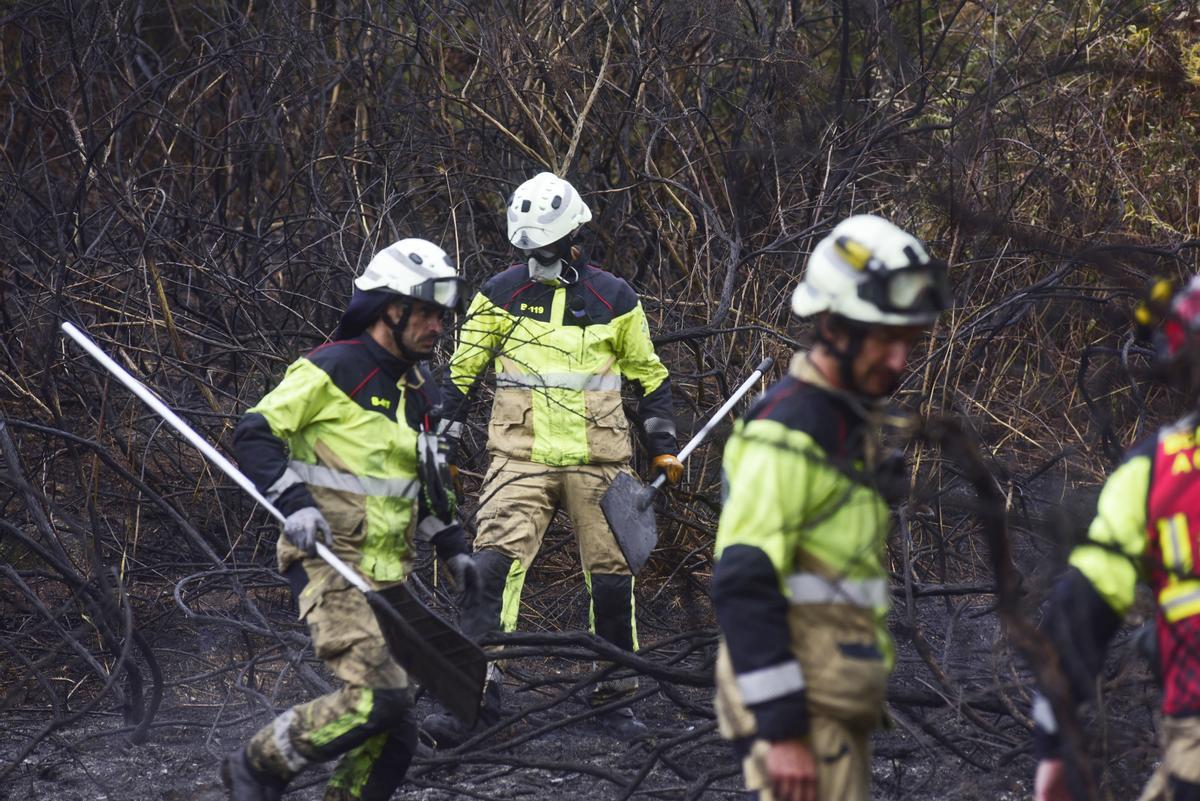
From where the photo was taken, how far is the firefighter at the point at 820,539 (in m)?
2.60

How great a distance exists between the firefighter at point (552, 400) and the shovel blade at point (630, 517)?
0.09 metres

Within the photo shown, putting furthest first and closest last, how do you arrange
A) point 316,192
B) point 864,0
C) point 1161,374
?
point 864,0
point 316,192
point 1161,374

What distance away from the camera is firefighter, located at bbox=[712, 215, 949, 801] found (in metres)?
2.60

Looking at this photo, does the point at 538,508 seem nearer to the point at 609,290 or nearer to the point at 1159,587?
the point at 609,290

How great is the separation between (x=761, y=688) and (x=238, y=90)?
763 cm

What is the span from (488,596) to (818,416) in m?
2.84

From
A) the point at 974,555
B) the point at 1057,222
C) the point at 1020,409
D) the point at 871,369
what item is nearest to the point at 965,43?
the point at 1057,222

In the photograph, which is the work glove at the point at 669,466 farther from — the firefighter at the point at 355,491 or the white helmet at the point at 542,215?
the firefighter at the point at 355,491

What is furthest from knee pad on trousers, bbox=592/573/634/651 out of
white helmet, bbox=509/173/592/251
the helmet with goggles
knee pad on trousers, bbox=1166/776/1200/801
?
the helmet with goggles

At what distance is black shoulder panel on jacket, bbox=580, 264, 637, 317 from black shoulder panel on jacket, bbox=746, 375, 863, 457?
2.87 m

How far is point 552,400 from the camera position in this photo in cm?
551

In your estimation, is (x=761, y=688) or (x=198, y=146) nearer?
(x=761, y=688)

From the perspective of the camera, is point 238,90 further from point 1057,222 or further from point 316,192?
point 1057,222

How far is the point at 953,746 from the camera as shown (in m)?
4.71
